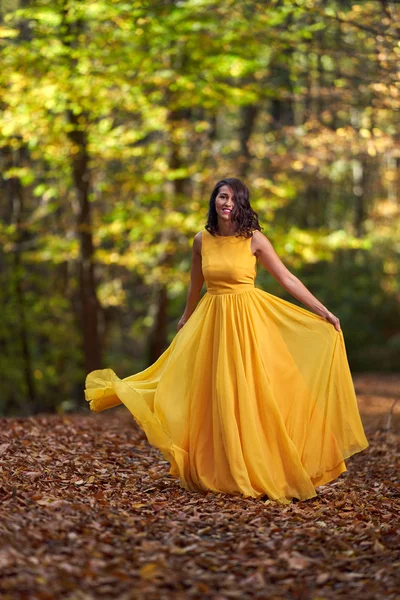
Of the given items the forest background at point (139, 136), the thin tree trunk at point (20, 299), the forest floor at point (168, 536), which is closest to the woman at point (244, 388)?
the forest floor at point (168, 536)

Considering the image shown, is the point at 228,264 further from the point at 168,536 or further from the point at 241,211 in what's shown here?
the point at 168,536

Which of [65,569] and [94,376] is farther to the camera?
[94,376]

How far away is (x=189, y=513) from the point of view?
4.92m

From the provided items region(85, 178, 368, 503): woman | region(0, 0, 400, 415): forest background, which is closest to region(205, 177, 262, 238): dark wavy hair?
region(85, 178, 368, 503): woman

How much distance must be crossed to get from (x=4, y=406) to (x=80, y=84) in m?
8.38

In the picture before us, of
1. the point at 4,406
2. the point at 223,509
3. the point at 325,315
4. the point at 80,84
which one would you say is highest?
the point at 80,84

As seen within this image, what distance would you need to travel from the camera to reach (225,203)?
5648 mm

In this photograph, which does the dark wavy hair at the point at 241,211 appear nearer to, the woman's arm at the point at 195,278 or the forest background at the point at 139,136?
the woman's arm at the point at 195,278

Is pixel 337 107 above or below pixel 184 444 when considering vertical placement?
above

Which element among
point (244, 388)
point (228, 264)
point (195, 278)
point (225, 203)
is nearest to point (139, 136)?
point (195, 278)

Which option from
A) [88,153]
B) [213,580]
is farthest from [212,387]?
[88,153]

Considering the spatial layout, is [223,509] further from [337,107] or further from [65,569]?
[337,107]

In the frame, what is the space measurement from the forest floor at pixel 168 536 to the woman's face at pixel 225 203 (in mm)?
1947

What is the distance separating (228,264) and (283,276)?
18.2 inches
